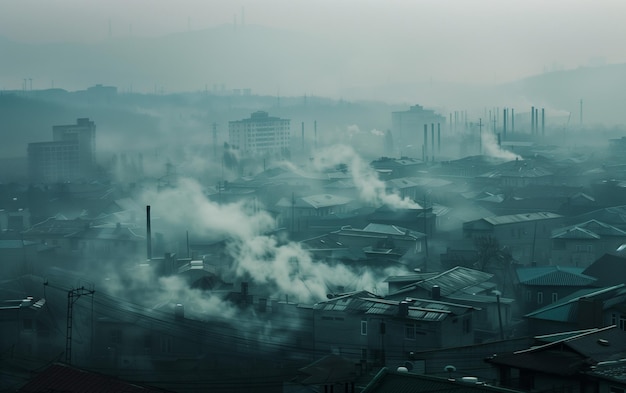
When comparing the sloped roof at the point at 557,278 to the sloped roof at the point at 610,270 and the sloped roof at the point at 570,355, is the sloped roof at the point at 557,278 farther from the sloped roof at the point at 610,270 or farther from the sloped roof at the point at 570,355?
the sloped roof at the point at 570,355

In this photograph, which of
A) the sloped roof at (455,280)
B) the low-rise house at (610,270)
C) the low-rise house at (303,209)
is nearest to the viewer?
the sloped roof at (455,280)

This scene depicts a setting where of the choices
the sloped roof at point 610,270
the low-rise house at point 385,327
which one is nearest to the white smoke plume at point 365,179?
the sloped roof at point 610,270

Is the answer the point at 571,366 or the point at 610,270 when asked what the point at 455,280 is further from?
the point at 571,366

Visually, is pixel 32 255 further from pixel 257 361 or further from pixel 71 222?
pixel 257 361

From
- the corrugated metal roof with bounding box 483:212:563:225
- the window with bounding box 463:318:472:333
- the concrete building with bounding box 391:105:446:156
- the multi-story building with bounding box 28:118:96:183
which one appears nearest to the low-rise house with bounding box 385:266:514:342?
the window with bounding box 463:318:472:333

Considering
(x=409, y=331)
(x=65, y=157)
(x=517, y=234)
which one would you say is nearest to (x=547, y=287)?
(x=409, y=331)

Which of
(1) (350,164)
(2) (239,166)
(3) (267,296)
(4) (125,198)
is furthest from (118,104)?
(3) (267,296)

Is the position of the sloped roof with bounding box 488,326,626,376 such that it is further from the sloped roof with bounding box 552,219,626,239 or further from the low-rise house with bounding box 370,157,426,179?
the low-rise house with bounding box 370,157,426,179
